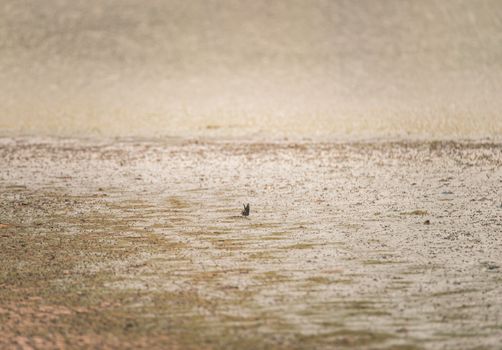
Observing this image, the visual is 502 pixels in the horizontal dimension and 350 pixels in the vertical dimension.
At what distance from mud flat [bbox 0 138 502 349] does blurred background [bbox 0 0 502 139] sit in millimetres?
9217

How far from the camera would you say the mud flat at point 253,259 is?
453cm

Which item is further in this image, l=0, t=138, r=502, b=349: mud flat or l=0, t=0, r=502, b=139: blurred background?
l=0, t=0, r=502, b=139: blurred background

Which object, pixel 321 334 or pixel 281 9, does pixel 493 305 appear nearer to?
pixel 321 334

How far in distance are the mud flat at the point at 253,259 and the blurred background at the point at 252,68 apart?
9.22 m

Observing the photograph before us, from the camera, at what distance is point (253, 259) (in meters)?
6.19

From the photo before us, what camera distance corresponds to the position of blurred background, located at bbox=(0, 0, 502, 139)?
23000mm

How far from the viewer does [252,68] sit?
30594 millimetres

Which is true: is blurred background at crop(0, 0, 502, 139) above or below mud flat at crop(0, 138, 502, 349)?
above

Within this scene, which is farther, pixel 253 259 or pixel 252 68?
pixel 252 68

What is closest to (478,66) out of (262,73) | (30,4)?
(262,73)

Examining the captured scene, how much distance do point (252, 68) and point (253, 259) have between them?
81.5 feet

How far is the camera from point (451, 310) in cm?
489

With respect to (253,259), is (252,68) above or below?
above

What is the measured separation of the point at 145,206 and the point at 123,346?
476 centimetres
